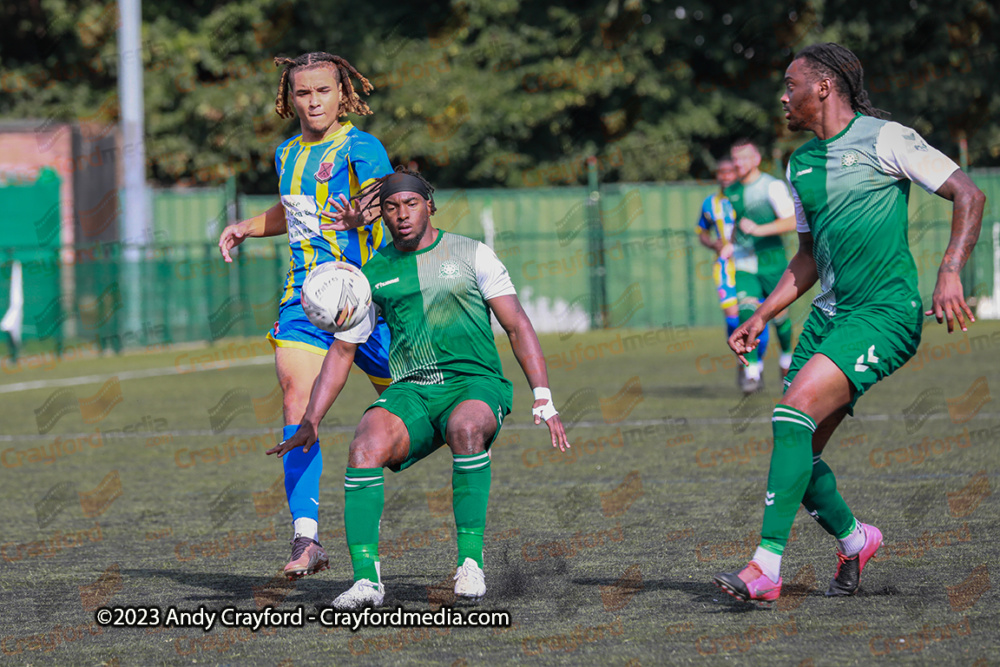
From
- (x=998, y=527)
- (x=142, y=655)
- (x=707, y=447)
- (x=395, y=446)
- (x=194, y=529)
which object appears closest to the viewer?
(x=142, y=655)

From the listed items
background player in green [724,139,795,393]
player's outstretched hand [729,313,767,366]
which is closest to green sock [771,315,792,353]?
background player in green [724,139,795,393]

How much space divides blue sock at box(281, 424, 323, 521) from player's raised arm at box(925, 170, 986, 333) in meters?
2.56

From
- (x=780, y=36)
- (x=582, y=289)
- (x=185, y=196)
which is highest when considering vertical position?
(x=780, y=36)

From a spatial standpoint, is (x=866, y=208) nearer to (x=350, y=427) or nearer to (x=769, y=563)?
(x=769, y=563)

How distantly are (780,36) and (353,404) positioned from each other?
19.5 meters

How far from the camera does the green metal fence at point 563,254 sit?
25688 mm

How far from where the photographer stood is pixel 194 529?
290 inches

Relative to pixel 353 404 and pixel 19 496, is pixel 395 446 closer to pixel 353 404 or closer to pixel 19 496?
pixel 19 496

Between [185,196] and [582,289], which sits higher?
[185,196]

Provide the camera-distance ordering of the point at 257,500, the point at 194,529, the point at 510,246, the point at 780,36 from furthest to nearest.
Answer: the point at 780,36
the point at 510,246
the point at 257,500
the point at 194,529

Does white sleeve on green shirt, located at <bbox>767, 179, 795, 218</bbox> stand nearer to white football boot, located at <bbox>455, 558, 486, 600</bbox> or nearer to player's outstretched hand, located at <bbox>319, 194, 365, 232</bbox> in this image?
player's outstretched hand, located at <bbox>319, 194, 365, 232</bbox>

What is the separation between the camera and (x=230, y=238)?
6.33m

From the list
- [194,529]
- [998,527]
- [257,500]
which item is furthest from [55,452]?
[998,527]

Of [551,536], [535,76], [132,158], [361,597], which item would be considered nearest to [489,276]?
[361,597]
